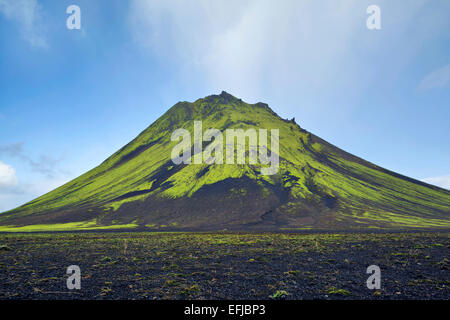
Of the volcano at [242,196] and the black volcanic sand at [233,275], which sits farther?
the volcano at [242,196]

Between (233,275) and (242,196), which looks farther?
(242,196)

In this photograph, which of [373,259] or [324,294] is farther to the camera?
[373,259]

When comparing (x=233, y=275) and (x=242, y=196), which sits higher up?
(x=242, y=196)

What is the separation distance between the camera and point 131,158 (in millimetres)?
170125

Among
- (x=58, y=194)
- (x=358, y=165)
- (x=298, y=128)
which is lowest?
(x=58, y=194)

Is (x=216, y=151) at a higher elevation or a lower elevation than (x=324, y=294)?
higher

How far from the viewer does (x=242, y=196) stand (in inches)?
4144

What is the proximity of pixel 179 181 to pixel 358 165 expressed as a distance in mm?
108300

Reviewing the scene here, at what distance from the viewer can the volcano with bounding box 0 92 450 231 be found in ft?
289

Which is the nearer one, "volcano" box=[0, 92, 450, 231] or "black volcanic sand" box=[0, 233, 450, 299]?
"black volcanic sand" box=[0, 233, 450, 299]

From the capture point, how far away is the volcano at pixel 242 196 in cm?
8800
